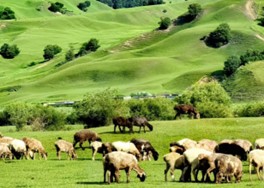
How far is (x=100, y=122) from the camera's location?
7419cm

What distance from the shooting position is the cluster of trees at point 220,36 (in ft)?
558

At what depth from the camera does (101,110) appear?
73062 mm

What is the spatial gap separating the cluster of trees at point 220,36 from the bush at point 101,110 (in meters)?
100

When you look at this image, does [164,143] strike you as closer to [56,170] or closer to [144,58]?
[56,170]

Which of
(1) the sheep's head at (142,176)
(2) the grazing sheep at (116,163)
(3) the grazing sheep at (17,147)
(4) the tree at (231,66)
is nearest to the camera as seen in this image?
(2) the grazing sheep at (116,163)

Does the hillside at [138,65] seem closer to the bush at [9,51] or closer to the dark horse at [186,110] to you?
the bush at [9,51]

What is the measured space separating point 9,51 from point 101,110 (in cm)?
12832

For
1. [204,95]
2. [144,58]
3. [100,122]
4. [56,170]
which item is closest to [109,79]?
[144,58]

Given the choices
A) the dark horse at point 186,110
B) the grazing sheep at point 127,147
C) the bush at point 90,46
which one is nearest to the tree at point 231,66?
the dark horse at point 186,110

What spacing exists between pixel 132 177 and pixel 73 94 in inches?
3896

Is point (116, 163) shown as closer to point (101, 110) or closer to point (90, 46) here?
point (101, 110)

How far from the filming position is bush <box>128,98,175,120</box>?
79.9 m

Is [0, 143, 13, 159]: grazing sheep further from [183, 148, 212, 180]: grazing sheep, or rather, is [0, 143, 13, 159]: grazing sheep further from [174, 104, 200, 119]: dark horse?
[174, 104, 200, 119]: dark horse

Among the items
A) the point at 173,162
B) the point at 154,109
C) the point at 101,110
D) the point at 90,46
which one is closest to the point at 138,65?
the point at 90,46
